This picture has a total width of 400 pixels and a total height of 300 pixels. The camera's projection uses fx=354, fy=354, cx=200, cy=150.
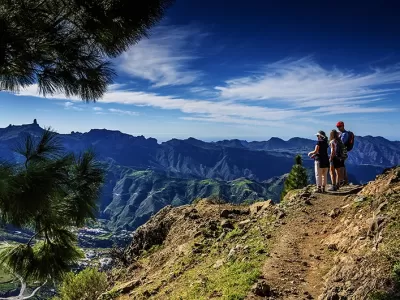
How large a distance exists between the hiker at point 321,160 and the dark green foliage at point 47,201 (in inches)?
519

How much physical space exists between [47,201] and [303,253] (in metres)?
8.94

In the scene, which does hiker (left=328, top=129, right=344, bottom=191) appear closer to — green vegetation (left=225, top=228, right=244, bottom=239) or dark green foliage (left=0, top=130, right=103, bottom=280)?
green vegetation (left=225, top=228, right=244, bottom=239)

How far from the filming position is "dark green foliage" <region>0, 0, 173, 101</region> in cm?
802

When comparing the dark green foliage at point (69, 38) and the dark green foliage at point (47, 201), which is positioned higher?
the dark green foliage at point (69, 38)

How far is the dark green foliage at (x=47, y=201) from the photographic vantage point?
7.97 metres

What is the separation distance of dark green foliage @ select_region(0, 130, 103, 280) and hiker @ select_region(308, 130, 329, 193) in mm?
13184

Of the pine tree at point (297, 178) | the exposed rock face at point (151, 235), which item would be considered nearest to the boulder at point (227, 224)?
the exposed rock face at point (151, 235)

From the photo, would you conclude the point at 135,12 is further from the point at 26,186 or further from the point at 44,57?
the point at 26,186

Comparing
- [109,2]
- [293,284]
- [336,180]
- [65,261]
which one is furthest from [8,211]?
[336,180]

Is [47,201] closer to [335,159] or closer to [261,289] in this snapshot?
[261,289]

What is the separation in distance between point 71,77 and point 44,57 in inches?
30.6

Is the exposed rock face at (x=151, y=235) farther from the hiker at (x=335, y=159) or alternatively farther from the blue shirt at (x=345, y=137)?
the blue shirt at (x=345, y=137)

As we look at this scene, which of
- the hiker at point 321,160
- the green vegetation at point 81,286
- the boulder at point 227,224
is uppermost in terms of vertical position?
the hiker at point 321,160

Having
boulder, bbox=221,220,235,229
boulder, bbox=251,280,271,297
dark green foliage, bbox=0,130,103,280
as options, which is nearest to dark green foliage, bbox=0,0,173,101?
dark green foliage, bbox=0,130,103,280
